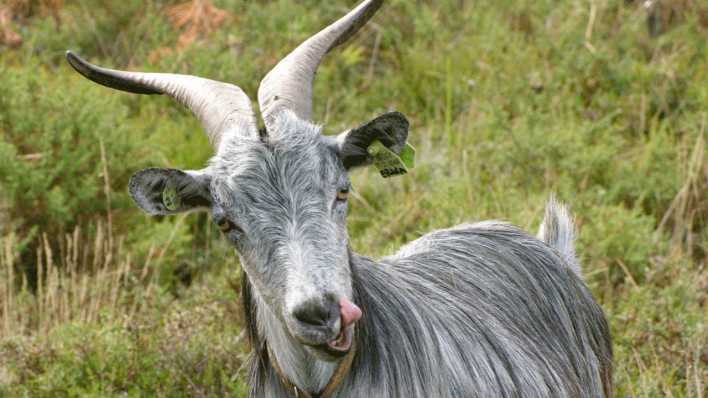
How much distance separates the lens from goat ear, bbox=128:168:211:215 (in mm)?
4406

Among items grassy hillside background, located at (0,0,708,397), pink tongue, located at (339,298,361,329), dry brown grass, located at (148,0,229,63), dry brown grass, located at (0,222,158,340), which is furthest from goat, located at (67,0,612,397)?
dry brown grass, located at (148,0,229,63)

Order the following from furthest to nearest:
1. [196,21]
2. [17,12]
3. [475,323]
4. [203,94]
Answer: [17,12]
[196,21]
[475,323]
[203,94]

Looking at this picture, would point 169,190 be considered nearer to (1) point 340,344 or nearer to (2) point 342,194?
(2) point 342,194

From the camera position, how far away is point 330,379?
441cm

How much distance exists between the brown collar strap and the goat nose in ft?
1.27

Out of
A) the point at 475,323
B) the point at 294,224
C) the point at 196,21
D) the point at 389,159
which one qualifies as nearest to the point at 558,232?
the point at 475,323

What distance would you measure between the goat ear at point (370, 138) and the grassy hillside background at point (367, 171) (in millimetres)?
1524

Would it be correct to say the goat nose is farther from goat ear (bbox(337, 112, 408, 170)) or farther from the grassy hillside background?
the grassy hillside background

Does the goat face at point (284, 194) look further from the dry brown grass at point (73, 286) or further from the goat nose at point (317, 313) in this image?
the dry brown grass at point (73, 286)

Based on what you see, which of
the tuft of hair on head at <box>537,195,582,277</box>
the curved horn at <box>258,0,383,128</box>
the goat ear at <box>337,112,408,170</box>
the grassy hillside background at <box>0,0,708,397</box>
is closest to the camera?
the goat ear at <box>337,112,408,170</box>

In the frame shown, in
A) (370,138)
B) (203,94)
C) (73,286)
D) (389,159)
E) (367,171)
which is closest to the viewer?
(370,138)

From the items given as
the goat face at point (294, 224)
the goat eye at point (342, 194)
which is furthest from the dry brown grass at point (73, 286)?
the goat eye at point (342, 194)

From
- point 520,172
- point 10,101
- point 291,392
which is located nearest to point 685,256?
point 520,172

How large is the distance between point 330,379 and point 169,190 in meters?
0.98
